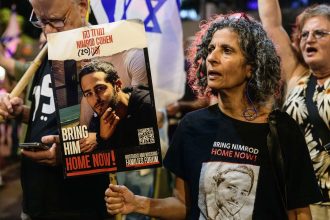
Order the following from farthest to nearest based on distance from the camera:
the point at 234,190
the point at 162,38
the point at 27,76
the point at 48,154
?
the point at 162,38 → the point at 27,76 → the point at 48,154 → the point at 234,190

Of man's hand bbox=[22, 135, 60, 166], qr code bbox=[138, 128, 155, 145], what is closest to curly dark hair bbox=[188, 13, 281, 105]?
qr code bbox=[138, 128, 155, 145]

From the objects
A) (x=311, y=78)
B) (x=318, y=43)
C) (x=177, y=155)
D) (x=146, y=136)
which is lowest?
(x=177, y=155)

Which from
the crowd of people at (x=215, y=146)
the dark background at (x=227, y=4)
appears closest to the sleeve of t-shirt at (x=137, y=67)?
the crowd of people at (x=215, y=146)

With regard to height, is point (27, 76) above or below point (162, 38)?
below

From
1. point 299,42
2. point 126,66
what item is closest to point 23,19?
point 299,42

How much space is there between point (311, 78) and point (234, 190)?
1.63 m

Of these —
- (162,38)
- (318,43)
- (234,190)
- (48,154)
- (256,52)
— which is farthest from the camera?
Result: (162,38)

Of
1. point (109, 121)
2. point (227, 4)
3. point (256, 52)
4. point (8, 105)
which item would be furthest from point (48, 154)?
point (227, 4)

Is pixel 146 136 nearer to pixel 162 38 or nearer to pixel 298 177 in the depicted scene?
pixel 298 177

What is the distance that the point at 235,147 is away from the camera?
2311 mm

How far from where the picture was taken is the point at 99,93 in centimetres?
229

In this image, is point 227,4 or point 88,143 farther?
point 227,4

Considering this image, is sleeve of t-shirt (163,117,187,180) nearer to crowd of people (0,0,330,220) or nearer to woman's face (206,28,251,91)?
crowd of people (0,0,330,220)

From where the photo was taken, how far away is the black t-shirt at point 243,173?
2.25 m
